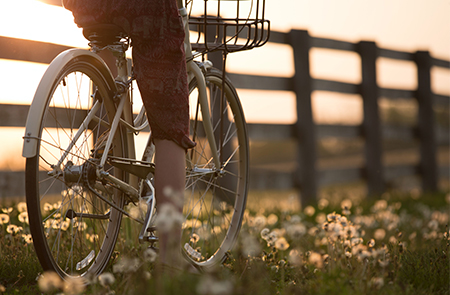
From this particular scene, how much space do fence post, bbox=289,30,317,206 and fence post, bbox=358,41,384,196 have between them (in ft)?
3.99

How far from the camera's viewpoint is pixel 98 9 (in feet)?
4.55

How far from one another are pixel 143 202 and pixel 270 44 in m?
3.49

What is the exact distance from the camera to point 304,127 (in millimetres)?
4934

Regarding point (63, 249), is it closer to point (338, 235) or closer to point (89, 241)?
point (89, 241)

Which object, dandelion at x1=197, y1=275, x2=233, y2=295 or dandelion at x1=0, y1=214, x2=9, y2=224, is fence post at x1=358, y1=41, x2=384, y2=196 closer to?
dandelion at x1=0, y1=214, x2=9, y2=224

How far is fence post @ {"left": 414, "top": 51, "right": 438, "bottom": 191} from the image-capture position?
22.3 ft

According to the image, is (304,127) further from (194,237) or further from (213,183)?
(194,237)

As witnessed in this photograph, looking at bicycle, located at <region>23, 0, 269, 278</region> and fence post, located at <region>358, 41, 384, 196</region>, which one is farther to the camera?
fence post, located at <region>358, 41, 384, 196</region>

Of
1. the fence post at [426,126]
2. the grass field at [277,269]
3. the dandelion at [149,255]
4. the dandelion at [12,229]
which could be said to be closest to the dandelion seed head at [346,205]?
the grass field at [277,269]

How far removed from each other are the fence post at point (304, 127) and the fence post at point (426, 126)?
2.76 meters

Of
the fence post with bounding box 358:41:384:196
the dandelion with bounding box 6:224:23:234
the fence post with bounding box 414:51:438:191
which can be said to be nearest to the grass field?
the dandelion with bounding box 6:224:23:234

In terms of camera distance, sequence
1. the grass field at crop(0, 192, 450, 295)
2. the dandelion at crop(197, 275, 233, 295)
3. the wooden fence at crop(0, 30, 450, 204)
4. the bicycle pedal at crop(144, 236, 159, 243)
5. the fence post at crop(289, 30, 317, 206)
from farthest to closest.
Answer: the fence post at crop(289, 30, 317, 206) < the wooden fence at crop(0, 30, 450, 204) < the bicycle pedal at crop(144, 236, 159, 243) < the grass field at crop(0, 192, 450, 295) < the dandelion at crop(197, 275, 233, 295)

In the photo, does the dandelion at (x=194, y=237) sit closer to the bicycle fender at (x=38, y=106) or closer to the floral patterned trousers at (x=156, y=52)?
the floral patterned trousers at (x=156, y=52)

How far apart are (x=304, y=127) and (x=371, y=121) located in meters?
1.34
